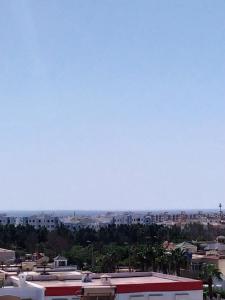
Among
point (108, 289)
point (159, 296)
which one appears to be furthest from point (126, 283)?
point (108, 289)

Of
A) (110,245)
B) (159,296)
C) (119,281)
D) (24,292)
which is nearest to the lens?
(24,292)

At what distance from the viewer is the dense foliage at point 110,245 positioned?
1796 inches

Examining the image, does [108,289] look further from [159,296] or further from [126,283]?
[159,296]

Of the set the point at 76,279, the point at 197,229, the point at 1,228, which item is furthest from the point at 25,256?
the point at 197,229

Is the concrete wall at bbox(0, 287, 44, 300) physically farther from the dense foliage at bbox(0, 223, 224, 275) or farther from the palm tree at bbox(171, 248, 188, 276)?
the palm tree at bbox(171, 248, 188, 276)

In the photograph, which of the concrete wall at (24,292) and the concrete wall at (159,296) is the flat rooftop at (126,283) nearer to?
the concrete wall at (159,296)

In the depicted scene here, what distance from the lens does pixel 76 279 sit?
27.2 meters

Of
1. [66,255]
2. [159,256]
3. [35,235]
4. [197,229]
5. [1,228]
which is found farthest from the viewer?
[197,229]

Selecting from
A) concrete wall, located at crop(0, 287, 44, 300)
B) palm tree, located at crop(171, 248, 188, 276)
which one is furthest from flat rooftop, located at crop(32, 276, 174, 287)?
palm tree, located at crop(171, 248, 188, 276)

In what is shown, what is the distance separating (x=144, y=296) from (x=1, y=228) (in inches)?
2351

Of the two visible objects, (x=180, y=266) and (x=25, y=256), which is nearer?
(x=180, y=266)

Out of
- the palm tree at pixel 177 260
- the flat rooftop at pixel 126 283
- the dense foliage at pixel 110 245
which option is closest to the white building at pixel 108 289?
the flat rooftop at pixel 126 283

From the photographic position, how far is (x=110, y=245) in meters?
70.2

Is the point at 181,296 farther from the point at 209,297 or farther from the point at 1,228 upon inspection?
the point at 1,228
